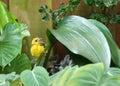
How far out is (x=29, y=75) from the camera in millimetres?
987

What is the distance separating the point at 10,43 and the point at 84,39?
15.4 inches

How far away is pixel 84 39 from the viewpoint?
131 cm

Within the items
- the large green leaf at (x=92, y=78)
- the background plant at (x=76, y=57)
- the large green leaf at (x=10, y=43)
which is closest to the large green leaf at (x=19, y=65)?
the background plant at (x=76, y=57)

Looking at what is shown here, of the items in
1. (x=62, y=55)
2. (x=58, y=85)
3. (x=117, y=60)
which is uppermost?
(x=58, y=85)

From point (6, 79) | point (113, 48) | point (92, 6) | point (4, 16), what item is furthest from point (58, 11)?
point (6, 79)

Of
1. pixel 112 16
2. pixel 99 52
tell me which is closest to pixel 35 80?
pixel 99 52

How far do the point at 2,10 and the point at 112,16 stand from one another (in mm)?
691

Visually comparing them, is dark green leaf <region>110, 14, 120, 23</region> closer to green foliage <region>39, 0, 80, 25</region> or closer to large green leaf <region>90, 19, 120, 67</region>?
green foliage <region>39, 0, 80, 25</region>

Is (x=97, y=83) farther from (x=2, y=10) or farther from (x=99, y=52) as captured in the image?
(x=2, y=10)

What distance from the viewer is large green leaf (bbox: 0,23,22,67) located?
146cm

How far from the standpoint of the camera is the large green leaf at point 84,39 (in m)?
1.24

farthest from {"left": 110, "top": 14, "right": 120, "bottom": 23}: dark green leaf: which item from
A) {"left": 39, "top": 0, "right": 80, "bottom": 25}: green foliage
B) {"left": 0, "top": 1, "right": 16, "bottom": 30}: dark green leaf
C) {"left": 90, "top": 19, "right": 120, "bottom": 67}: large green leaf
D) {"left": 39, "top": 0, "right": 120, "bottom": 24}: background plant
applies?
{"left": 0, "top": 1, "right": 16, "bottom": 30}: dark green leaf

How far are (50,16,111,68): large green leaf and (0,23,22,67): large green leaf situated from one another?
0.64 feet

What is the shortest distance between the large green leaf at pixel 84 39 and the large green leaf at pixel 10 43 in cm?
20
